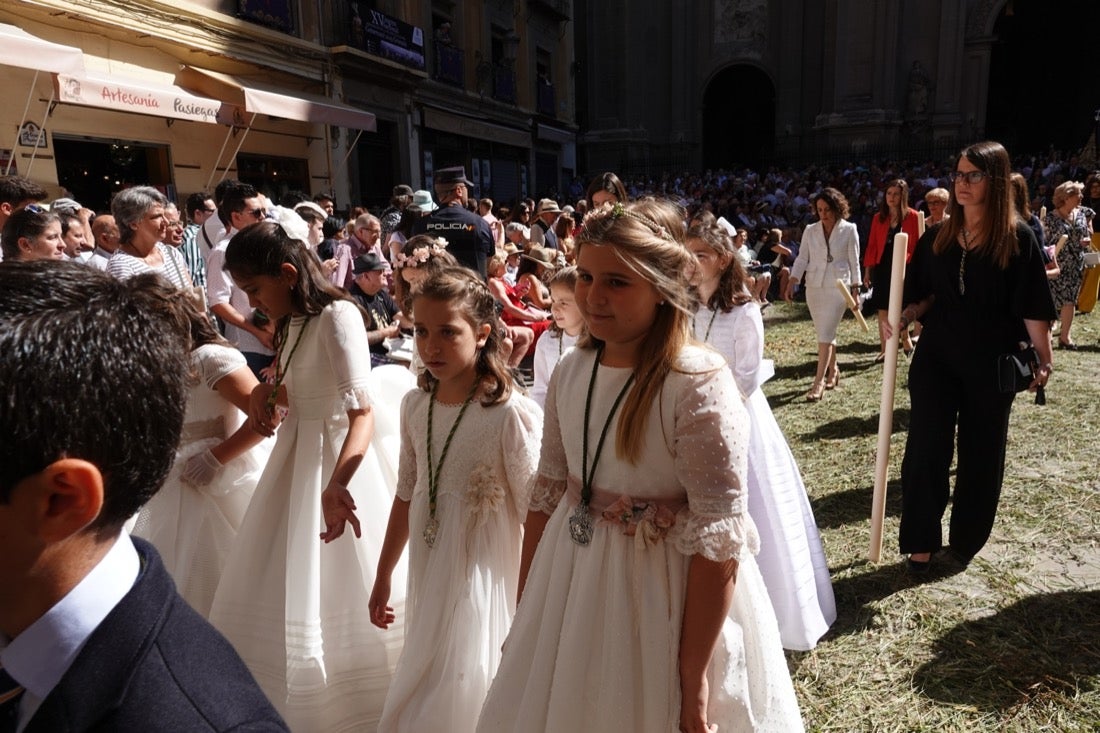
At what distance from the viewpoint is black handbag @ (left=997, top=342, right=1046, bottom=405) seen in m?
3.58

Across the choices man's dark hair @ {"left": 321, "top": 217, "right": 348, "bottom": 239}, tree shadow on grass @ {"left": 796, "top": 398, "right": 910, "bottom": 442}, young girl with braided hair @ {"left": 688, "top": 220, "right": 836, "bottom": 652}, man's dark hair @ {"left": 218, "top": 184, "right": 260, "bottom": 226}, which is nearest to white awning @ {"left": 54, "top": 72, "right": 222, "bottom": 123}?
man's dark hair @ {"left": 321, "top": 217, "right": 348, "bottom": 239}

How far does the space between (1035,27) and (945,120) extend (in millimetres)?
8106

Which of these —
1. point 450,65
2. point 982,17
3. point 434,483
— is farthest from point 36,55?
point 982,17

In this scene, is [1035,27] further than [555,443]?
Yes

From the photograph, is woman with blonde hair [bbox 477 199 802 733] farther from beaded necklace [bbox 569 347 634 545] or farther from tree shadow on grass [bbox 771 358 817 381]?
tree shadow on grass [bbox 771 358 817 381]

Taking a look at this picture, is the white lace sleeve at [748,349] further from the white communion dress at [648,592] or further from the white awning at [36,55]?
the white awning at [36,55]

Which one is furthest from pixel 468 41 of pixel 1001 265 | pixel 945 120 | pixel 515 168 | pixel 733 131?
pixel 1001 265

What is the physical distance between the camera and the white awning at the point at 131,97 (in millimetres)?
9240

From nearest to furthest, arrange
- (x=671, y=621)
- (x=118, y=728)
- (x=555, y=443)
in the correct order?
(x=118, y=728) → (x=671, y=621) → (x=555, y=443)

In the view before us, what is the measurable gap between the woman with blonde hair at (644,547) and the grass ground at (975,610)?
1.33m

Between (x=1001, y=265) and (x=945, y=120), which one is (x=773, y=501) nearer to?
(x=1001, y=265)

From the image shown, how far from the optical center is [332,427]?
290cm

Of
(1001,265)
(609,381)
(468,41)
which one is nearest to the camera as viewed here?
(609,381)

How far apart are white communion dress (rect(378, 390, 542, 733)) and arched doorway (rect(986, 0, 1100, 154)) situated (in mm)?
32010
